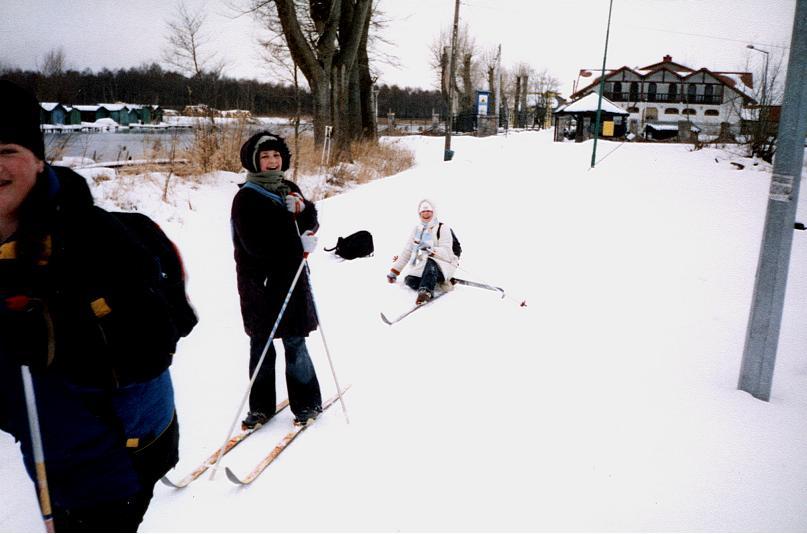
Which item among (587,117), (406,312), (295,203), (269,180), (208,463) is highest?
(587,117)

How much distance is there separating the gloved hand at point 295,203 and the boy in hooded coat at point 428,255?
3224 mm

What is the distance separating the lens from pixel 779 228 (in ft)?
12.2

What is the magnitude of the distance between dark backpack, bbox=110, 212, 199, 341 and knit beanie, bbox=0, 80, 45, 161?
0.97 feet

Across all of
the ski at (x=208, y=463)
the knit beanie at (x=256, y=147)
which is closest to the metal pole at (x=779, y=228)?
the knit beanie at (x=256, y=147)

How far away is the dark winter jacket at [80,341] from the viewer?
1.41m

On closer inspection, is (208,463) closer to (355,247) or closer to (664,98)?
(355,247)

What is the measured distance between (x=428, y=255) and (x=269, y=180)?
364cm

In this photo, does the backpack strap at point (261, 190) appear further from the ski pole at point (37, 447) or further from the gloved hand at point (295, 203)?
the ski pole at point (37, 447)

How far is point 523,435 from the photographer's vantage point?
3.57 m

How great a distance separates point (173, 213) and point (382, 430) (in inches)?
276

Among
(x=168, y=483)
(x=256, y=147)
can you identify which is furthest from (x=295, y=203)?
(x=168, y=483)

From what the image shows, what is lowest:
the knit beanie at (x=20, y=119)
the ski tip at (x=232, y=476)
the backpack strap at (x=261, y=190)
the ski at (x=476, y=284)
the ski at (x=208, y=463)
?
the ski at (x=208, y=463)

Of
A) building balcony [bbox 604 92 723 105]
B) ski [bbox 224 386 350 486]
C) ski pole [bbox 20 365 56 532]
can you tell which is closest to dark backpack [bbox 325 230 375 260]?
ski [bbox 224 386 350 486]

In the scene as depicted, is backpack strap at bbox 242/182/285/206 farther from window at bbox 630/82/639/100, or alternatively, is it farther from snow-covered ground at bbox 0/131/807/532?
window at bbox 630/82/639/100
